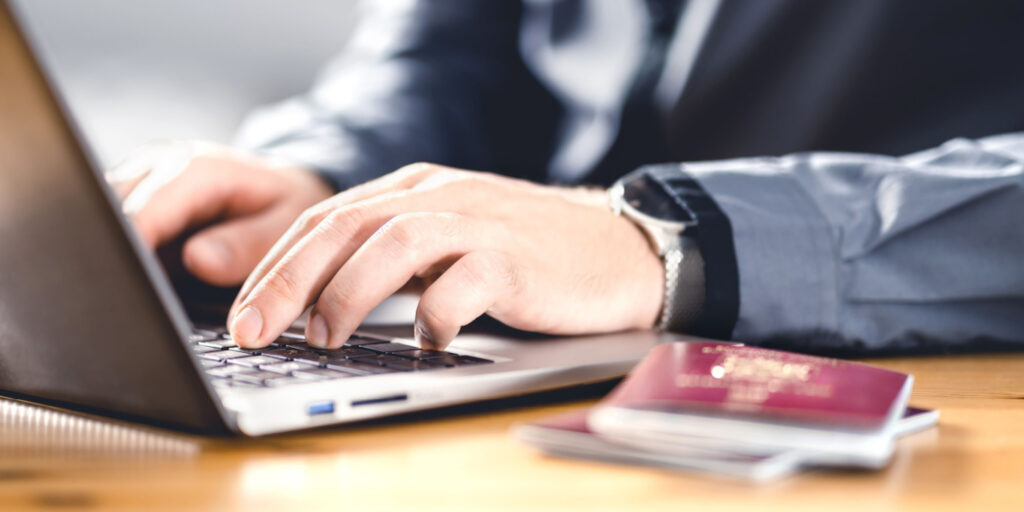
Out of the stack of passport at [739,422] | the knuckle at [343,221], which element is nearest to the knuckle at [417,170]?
the knuckle at [343,221]

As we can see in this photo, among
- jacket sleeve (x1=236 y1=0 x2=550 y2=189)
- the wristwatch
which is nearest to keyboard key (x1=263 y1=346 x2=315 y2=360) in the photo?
the wristwatch

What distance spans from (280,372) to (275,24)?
1633 mm

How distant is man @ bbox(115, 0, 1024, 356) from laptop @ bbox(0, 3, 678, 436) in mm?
66

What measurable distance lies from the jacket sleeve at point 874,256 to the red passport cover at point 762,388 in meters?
0.26

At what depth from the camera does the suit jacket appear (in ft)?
2.30

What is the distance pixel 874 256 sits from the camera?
0.71 m

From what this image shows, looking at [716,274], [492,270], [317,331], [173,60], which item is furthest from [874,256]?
[173,60]

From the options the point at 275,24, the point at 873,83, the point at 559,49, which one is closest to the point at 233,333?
the point at 873,83

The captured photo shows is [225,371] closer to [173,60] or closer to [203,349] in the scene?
[203,349]

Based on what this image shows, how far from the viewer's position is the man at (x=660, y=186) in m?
0.58

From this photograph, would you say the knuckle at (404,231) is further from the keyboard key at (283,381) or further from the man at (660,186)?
the keyboard key at (283,381)

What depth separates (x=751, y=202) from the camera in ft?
2.31

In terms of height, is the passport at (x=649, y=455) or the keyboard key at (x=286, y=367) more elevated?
the keyboard key at (x=286, y=367)

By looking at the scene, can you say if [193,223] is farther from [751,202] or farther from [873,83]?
[873,83]
